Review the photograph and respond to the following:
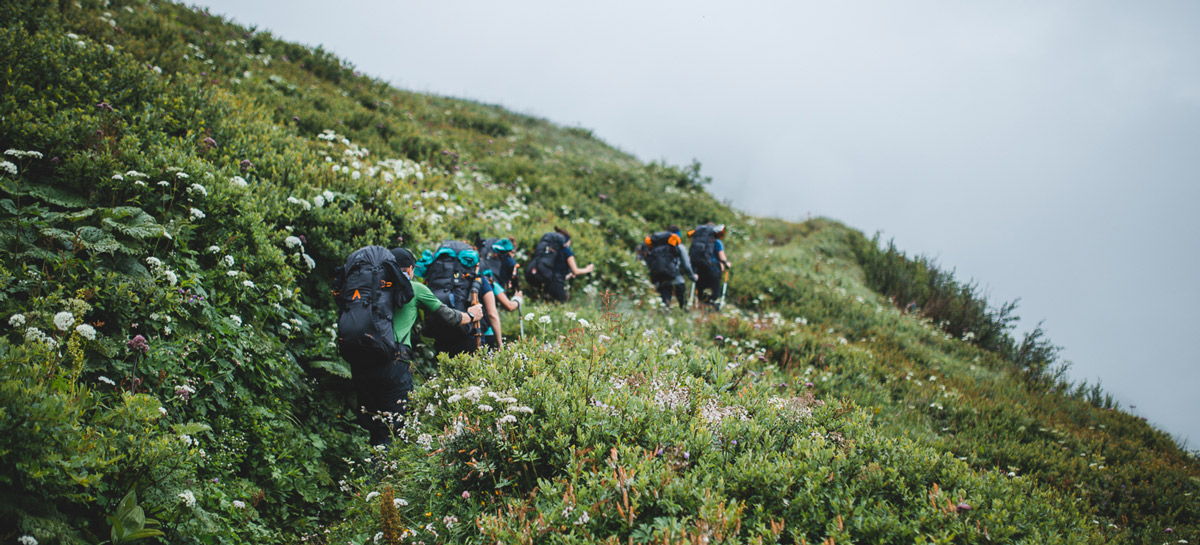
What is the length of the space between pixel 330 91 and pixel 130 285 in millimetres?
11476

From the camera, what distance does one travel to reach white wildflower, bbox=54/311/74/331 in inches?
121

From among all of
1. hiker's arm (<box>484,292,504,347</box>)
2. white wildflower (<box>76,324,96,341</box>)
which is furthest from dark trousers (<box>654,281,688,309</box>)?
white wildflower (<box>76,324,96,341</box>)

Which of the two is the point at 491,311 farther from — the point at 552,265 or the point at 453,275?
the point at 552,265

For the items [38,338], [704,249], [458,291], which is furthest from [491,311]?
Answer: [704,249]

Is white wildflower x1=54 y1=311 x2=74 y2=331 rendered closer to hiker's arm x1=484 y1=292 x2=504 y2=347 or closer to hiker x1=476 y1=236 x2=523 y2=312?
hiker's arm x1=484 y1=292 x2=504 y2=347

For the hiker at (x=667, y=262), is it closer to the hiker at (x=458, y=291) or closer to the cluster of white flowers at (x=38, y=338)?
the hiker at (x=458, y=291)

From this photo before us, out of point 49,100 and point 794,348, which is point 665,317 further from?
point 49,100

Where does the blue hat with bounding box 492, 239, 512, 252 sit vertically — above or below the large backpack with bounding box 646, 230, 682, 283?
below

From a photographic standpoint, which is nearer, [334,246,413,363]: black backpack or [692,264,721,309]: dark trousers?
[334,246,413,363]: black backpack

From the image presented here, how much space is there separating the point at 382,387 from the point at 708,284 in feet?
25.8

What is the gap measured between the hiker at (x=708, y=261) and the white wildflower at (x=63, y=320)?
31.6 ft

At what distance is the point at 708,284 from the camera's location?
1138 centimetres

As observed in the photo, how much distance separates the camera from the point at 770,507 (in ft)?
10.6


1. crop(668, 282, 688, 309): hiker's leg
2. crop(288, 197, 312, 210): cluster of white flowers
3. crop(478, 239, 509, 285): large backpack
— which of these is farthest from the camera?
crop(668, 282, 688, 309): hiker's leg
